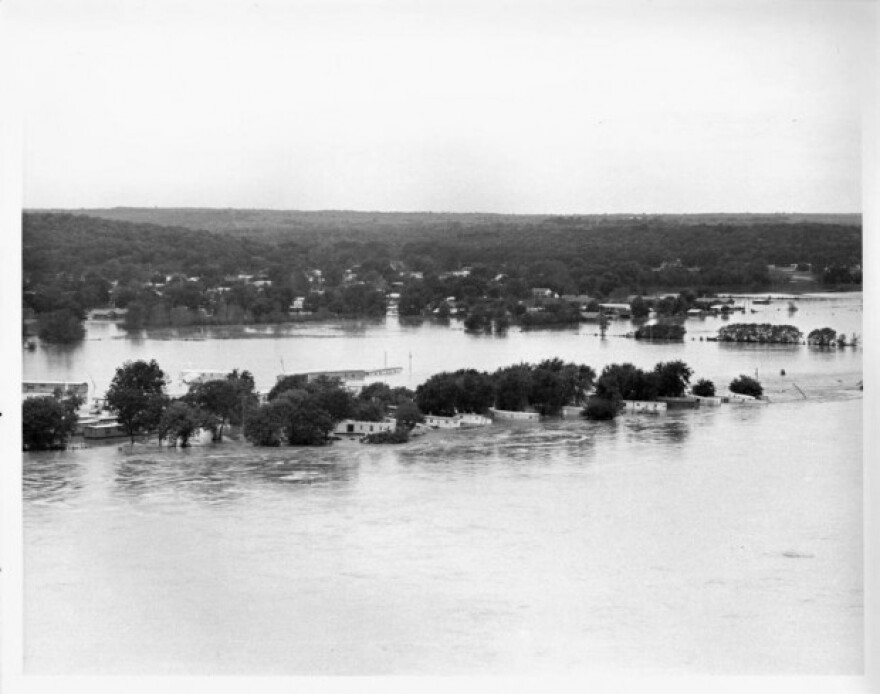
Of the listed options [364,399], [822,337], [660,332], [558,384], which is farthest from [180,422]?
[822,337]

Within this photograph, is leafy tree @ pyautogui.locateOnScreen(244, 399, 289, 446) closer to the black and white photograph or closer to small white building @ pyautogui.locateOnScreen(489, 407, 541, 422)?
the black and white photograph

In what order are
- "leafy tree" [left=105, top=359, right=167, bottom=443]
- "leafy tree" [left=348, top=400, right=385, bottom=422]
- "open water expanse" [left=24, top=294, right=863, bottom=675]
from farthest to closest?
"leafy tree" [left=348, top=400, right=385, bottom=422] → "leafy tree" [left=105, top=359, right=167, bottom=443] → "open water expanse" [left=24, top=294, right=863, bottom=675]

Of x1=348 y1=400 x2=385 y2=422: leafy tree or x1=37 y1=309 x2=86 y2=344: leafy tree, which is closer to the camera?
x1=37 y1=309 x2=86 y2=344: leafy tree

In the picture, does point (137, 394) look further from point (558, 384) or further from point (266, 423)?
point (558, 384)

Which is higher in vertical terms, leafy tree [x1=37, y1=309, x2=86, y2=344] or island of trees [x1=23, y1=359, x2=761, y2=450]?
leafy tree [x1=37, y1=309, x2=86, y2=344]

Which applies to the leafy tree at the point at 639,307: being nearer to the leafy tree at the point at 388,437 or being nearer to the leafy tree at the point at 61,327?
the leafy tree at the point at 388,437

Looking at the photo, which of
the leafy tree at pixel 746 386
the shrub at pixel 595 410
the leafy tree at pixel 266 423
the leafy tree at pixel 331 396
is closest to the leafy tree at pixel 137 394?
the leafy tree at pixel 266 423

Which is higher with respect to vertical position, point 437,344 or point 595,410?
point 437,344

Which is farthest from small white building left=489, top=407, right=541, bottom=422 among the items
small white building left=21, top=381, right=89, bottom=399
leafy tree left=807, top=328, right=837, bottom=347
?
small white building left=21, top=381, right=89, bottom=399
